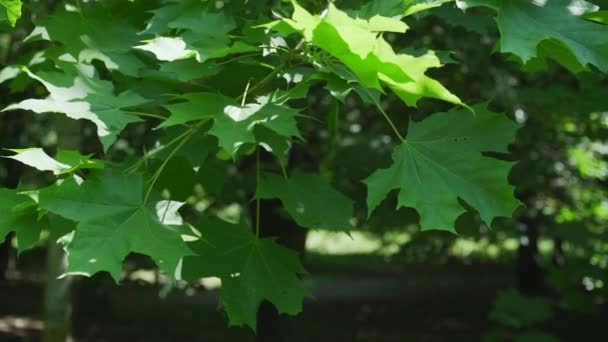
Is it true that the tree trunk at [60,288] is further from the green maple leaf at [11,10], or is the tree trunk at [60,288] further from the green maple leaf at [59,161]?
the green maple leaf at [59,161]

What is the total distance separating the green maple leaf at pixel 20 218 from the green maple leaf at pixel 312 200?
A: 2.33 ft

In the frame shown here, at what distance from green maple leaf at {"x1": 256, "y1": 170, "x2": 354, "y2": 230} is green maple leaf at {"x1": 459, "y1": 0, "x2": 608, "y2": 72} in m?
0.83

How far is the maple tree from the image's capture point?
1884 mm

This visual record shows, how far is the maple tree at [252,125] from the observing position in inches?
74.2

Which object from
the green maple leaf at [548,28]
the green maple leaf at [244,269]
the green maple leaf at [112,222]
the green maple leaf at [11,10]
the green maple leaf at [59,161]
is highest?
the green maple leaf at [548,28]

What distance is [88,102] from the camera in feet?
7.20

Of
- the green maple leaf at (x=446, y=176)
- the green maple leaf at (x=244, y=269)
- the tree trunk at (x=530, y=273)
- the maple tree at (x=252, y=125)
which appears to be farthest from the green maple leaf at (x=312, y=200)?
the tree trunk at (x=530, y=273)

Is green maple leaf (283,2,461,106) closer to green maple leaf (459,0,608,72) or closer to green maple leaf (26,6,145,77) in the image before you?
green maple leaf (459,0,608,72)

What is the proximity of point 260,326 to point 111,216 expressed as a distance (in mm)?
2787

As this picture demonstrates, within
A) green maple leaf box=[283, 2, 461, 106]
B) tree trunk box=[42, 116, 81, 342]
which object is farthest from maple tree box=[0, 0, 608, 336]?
tree trunk box=[42, 116, 81, 342]

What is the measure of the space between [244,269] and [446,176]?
2.52ft

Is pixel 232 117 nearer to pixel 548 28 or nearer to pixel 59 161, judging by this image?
pixel 59 161

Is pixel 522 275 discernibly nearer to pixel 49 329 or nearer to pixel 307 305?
pixel 307 305

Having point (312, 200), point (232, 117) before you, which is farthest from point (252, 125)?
point (312, 200)
